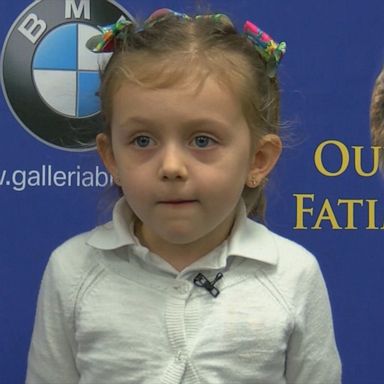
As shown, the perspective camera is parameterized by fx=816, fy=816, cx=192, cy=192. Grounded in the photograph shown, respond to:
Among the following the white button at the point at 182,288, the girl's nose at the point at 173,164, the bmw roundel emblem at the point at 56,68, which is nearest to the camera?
the girl's nose at the point at 173,164

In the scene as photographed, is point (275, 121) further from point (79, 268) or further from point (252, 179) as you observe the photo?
point (79, 268)

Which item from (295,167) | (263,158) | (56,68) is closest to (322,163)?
(295,167)

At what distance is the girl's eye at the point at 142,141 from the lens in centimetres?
106

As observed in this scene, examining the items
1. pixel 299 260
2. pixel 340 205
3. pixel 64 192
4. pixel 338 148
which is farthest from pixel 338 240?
pixel 64 192

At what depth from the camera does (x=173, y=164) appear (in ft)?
3.33

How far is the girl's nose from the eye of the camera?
1015mm

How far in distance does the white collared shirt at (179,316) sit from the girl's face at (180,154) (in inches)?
3.4

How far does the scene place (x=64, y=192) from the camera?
5.04 feet

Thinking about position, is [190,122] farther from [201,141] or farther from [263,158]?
[263,158]

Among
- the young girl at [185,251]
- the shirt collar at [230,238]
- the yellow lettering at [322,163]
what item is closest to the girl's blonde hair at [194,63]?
the young girl at [185,251]

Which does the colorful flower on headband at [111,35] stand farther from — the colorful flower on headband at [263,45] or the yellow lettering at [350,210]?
the yellow lettering at [350,210]

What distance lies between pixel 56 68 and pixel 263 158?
1.70ft

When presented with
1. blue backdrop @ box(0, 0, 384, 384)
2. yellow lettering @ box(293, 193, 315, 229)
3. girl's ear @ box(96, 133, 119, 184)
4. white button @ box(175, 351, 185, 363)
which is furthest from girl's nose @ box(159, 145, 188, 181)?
yellow lettering @ box(293, 193, 315, 229)

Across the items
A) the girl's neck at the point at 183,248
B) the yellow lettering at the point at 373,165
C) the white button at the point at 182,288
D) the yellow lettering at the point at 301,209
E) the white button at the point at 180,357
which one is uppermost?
the yellow lettering at the point at 373,165
